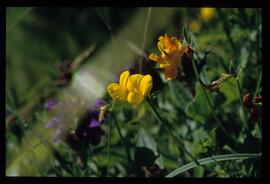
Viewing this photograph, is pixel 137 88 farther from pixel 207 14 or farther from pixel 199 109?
pixel 207 14

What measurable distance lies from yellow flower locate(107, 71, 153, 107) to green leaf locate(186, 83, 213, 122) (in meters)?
0.23

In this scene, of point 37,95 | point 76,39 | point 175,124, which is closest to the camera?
point 175,124

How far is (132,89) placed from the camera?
1.17 m

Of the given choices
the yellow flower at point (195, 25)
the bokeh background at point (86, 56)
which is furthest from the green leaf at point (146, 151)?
the yellow flower at point (195, 25)

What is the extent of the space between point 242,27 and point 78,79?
0.54 meters

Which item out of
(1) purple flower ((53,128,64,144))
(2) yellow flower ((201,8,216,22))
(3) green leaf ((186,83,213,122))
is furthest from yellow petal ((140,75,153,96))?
(2) yellow flower ((201,8,216,22))

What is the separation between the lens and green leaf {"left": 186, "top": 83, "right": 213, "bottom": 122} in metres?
1.38

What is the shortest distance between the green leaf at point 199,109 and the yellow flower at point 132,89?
0.23 m

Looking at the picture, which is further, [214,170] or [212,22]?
[212,22]

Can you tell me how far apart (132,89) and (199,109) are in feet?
0.91

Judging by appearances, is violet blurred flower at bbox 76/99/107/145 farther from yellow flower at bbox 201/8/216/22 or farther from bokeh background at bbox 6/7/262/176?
yellow flower at bbox 201/8/216/22

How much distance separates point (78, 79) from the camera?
1823mm

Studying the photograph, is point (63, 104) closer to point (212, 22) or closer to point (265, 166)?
point (265, 166)

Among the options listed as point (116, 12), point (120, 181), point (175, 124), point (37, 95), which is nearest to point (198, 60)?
point (175, 124)
